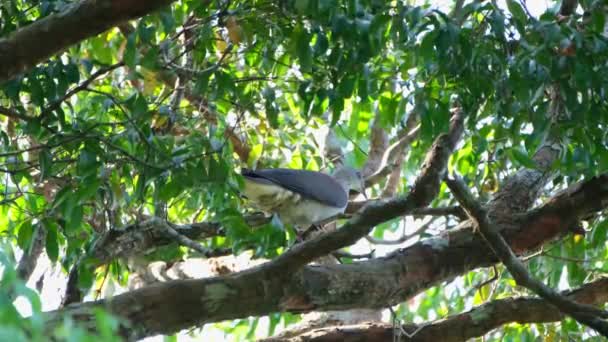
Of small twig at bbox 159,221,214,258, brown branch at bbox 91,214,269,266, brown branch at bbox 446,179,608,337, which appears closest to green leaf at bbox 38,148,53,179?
brown branch at bbox 91,214,269,266

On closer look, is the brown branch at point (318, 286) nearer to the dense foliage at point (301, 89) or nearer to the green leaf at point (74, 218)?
the dense foliage at point (301, 89)

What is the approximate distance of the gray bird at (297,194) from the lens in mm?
5816

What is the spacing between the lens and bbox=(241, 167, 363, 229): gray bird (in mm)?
5816

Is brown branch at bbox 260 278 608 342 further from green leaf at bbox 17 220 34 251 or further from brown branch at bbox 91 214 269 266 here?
green leaf at bbox 17 220 34 251

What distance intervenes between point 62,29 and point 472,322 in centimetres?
223

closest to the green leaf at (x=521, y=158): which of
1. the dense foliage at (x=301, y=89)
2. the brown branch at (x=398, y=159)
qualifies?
the dense foliage at (x=301, y=89)

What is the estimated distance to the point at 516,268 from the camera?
3.79 metres

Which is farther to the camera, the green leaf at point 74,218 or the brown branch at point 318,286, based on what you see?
the green leaf at point 74,218

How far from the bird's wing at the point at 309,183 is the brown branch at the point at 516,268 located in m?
2.21

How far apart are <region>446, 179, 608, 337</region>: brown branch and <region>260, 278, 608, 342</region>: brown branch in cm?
44

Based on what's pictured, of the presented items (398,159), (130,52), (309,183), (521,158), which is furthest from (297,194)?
(130,52)

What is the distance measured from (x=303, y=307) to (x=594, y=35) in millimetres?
1624

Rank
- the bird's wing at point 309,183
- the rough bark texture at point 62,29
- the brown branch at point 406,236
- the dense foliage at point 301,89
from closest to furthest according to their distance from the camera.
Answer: the rough bark texture at point 62,29 < the dense foliage at point 301,89 < the bird's wing at point 309,183 < the brown branch at point 406,236

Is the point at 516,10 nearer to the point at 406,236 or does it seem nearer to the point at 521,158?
the point at 521,158
